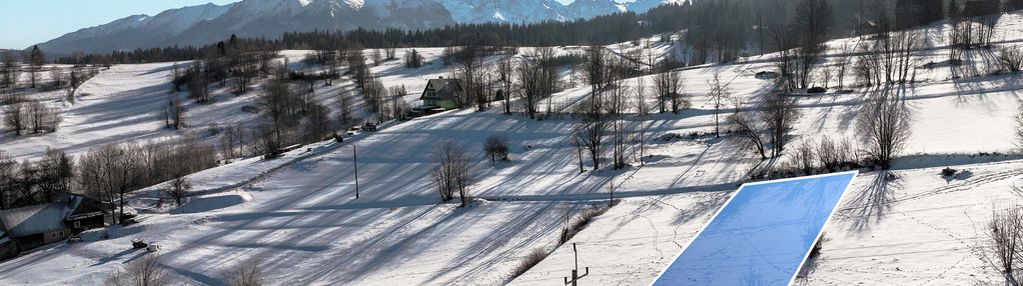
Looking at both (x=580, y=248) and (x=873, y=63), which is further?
(x=873, y=63)

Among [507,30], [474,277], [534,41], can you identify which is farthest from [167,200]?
[507,30]

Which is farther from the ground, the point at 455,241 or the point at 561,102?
the point at 561,102

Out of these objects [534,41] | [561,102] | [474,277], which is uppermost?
[534,41]

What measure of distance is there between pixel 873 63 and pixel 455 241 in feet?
156

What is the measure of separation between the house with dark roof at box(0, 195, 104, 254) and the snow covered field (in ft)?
8.26

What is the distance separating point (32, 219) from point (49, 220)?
2.96 feet

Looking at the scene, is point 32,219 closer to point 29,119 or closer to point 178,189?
point 178,189

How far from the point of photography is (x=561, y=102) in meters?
70.1

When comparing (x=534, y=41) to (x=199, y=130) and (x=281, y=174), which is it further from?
(x=281, y=174)

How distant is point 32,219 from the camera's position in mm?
44594

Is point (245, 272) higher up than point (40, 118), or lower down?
lower down

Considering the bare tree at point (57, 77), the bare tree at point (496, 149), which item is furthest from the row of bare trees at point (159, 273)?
the bare tree at point (57, 77)

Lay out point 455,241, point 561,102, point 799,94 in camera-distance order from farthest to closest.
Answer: point 561,102 → point 799,94 → point 455,241

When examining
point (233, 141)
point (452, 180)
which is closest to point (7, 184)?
point (233, 141)
